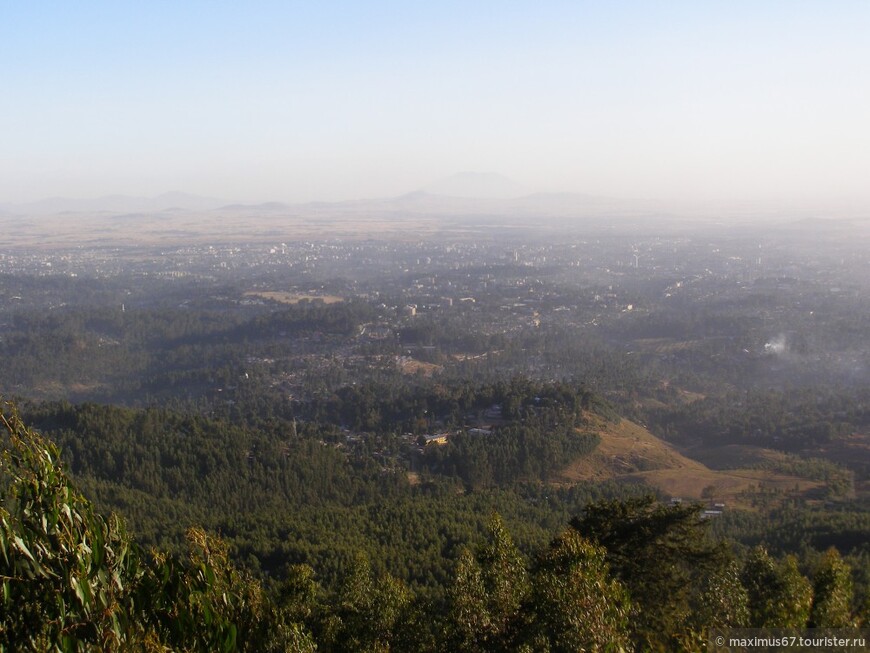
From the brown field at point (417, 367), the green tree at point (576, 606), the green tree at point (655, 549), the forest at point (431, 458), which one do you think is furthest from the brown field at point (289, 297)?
the green tree at point (576, 606)

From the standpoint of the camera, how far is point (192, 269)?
114 m

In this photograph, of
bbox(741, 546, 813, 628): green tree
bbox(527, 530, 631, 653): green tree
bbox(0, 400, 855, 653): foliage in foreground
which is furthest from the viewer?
bbox(741, 546, 813, 628): green tree

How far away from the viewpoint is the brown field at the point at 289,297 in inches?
3356

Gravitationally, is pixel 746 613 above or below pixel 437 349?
above

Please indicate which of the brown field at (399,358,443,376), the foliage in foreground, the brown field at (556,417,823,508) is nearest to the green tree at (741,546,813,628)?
the foliage in foreground

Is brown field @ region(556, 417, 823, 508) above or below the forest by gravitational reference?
below

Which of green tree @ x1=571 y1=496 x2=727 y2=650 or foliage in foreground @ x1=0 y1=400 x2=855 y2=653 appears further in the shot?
green tree @ x1=571 y1=496 x2=727 y2=650

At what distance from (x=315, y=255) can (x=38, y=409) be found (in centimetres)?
9400

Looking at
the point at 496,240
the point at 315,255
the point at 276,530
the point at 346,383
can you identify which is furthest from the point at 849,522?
the point at 496,240

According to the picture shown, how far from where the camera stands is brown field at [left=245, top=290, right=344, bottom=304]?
85.2 metres

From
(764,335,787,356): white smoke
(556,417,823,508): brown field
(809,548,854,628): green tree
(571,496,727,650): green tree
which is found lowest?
(556,417,823,508): brown field

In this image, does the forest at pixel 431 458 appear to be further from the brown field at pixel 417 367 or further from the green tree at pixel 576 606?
the brown field at pixel 417 367

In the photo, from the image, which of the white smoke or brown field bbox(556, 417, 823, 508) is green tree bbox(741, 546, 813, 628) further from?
the white smoke

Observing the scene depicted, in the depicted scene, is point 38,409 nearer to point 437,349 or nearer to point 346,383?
point 346,383
